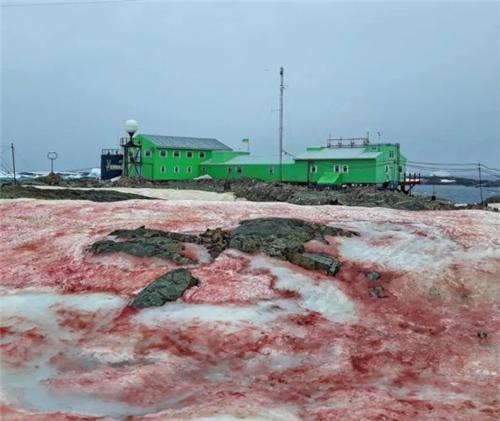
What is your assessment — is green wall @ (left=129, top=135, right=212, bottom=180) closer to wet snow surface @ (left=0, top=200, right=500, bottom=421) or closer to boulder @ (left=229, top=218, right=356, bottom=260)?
wet snow surface @ (left=0, top=200, right=500, bottom=421)

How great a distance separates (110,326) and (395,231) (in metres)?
9.45

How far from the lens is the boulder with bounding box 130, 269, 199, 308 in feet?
35.7

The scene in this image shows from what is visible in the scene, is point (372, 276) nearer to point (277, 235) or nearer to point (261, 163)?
point (277, 235)

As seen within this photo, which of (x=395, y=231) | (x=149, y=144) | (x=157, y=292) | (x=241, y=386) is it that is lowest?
(x=241, y=386)

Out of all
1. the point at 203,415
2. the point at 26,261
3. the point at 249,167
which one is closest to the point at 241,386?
the point at 203,415

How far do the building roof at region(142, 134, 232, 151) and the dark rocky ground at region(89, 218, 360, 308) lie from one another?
50583mm

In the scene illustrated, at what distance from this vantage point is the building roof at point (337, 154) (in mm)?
57150

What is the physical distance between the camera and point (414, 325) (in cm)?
1034

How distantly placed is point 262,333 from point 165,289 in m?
2.77

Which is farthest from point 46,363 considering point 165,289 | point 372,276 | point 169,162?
point 169,162

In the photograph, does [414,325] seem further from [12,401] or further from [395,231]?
[12,401]

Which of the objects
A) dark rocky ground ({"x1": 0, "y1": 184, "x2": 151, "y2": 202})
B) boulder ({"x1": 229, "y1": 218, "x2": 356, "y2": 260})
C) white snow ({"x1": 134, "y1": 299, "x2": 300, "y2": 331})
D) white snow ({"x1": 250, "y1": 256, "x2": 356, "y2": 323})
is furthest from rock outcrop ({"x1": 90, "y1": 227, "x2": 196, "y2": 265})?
dark rocky ground ({"x1": 0, "y1": 184, "x2": 151, "y2": 202})

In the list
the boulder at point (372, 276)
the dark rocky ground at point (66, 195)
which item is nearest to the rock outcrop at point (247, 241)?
the boulder at point (372, 276)

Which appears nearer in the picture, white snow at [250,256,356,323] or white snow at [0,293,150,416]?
white snow at [0,293,150,416]
